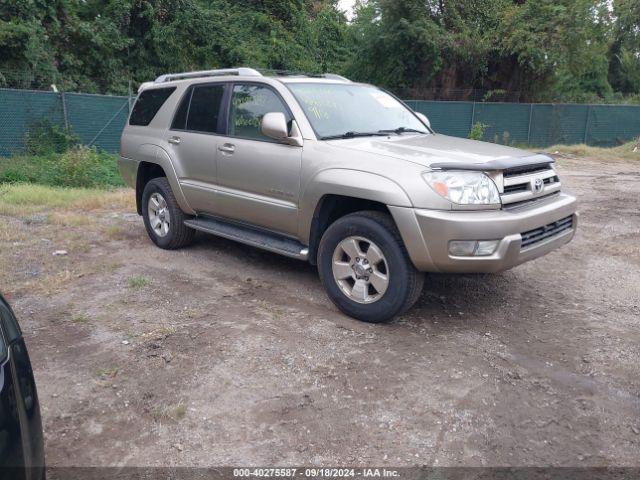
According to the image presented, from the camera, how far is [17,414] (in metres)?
1.95

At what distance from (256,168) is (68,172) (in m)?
6.91

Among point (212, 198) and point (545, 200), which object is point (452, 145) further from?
point (212, 198)

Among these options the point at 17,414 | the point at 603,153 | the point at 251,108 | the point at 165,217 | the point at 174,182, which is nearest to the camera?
the point at 17,414

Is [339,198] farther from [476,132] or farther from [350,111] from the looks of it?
[476,132]

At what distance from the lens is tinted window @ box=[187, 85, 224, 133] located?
5.64 meters

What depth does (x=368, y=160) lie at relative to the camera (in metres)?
4.32

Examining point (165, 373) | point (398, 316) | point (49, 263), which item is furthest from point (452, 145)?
point (49, 263)

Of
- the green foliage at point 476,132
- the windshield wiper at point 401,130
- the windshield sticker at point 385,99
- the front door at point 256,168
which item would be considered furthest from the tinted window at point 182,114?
the green foliage at point 476,132

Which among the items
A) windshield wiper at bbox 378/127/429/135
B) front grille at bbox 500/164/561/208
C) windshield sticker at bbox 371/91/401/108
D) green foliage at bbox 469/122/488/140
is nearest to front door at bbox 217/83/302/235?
windshield wiper at bbox 378/127/429/135

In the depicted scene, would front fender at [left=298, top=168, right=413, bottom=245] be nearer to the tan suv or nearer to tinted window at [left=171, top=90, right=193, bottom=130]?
the tan suv

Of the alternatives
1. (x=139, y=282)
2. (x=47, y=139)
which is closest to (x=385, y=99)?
(x=139, y=282)

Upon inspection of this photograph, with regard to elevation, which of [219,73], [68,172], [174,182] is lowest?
Result: [68,172]

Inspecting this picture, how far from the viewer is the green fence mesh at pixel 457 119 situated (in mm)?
13180

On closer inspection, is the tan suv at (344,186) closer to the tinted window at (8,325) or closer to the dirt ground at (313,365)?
the dirt ground at (313,365)
